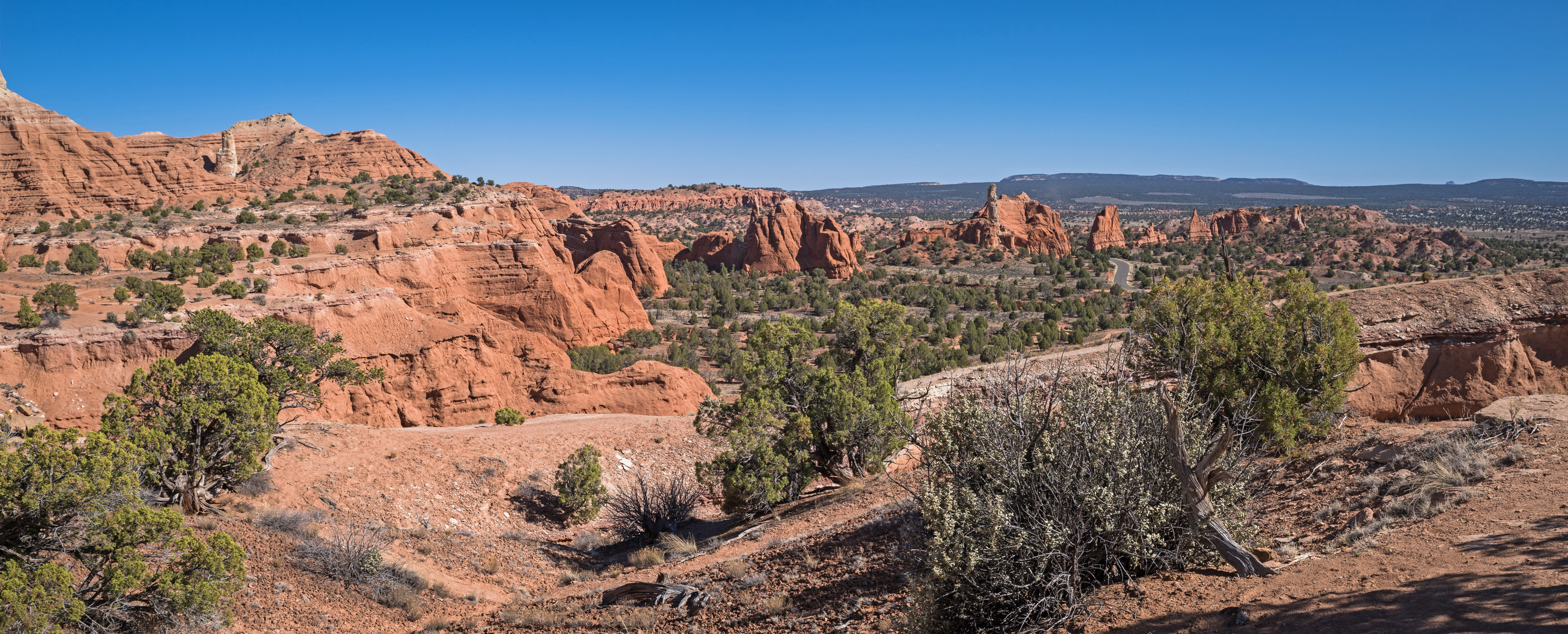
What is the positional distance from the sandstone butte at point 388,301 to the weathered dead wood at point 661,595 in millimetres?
15733

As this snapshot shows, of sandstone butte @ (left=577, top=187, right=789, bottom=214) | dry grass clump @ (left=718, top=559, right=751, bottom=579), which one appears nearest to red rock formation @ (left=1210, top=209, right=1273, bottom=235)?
sandstone butte @ (left=577, top=187, right=789, bottom=214)

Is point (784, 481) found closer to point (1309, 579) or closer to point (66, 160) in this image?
point (1309, 579)

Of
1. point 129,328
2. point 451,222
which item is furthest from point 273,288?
point 451,222

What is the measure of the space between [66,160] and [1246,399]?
4790 centimetres

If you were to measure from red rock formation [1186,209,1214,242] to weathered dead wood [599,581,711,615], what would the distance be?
121 metres

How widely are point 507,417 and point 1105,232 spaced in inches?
4191

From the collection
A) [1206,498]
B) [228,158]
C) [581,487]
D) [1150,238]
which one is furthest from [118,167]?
[1150,238]

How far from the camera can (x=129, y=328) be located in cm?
1861

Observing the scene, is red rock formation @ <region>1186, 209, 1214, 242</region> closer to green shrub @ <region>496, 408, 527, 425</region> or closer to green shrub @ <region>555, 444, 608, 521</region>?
green shrub @ <region>496, 408, 527, 425</region>

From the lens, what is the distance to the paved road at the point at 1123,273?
76.1 meters

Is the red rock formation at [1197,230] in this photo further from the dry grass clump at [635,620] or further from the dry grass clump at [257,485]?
the dry grass clump at [635,620]

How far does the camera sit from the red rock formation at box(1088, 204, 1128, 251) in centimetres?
10988

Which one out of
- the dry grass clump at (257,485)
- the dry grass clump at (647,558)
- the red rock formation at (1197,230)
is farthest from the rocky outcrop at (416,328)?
the red rock formation at (1197,230)

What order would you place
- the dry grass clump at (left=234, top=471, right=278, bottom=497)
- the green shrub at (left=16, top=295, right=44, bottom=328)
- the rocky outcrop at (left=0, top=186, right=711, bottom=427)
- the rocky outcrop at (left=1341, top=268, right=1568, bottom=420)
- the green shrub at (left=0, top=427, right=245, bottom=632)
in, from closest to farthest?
1. the green shrub at (left=0, top=427, right=245, bottom=632)
2. the dry grass clump at (left=234, top=471, right=278, bottom=497)
3. the rocky outcrop at (left=1341, top=268, right=1568, bottom=420)
4. the green shrub at (left=16, top=295, right=44, bottom=328)
5. the rocky outcrop at (left=0, top=186, right=711, bottom=427)
